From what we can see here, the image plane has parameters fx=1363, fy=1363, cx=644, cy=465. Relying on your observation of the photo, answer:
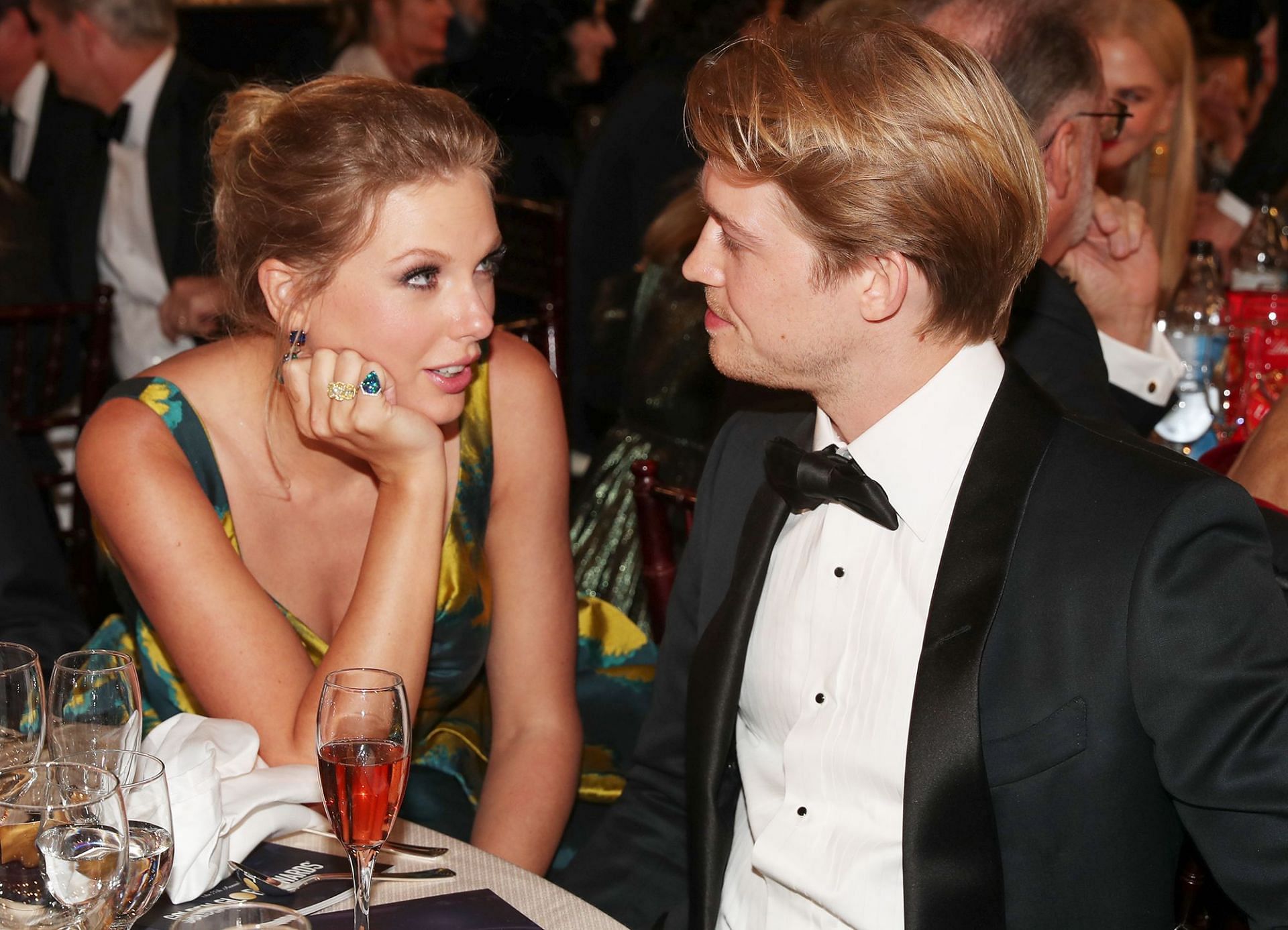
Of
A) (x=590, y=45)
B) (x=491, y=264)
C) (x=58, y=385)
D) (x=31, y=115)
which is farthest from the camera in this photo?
(x=590, y=45)

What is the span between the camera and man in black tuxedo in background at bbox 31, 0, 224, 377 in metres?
4.52

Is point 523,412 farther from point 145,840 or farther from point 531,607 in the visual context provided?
point 145,840

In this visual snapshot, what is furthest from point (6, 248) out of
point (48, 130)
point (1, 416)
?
point (1, 416)

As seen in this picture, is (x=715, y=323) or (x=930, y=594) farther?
(x=715, y=323)

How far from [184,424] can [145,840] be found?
1046 mm

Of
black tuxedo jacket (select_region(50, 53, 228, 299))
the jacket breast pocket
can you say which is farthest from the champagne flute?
black tuxedo jacket (select_region(50, 53, 228, 299))

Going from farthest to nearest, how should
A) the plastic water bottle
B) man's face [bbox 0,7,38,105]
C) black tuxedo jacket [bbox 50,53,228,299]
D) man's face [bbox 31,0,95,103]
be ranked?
man's face [bbox 0,7,38,105] < man's face [bbox 31,0,95,103] < black tuxedo jacket [bbox 50,53,228,299] < the plastic water bottle

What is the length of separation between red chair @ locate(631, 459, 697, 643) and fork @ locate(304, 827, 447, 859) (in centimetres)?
59

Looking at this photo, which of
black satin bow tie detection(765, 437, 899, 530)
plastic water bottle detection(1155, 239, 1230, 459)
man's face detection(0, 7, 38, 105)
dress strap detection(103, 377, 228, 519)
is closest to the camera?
black satin bow tie detection(765, 437, 899, 530)

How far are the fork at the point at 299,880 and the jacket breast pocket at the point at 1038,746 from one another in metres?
0.58

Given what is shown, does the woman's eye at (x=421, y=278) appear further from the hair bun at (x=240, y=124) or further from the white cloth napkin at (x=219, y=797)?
the white cloth napkin at (x=219, y=797)

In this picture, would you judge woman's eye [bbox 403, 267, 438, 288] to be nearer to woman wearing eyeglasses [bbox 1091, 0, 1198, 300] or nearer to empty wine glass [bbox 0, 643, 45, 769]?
empty wine glass [bbox 0, 643, 45, 769]

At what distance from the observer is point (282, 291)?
207 centimetres

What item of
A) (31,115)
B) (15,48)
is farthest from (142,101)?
(15,48)
